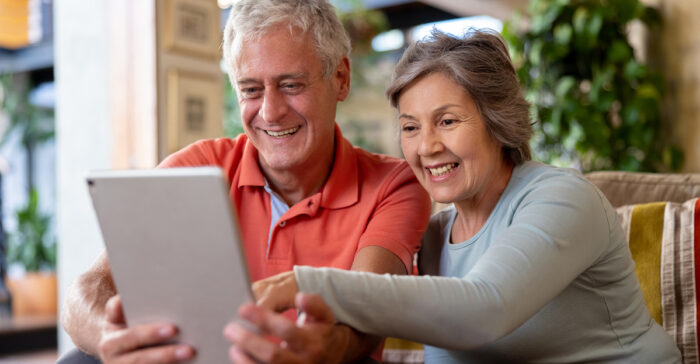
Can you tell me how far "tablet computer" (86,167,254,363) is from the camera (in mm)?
890

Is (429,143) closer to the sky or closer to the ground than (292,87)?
closer to the ground

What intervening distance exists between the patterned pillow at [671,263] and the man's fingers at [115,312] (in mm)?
1298

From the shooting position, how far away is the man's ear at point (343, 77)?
1729mm

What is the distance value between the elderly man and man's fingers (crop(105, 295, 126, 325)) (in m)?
0.36

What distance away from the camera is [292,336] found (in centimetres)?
101

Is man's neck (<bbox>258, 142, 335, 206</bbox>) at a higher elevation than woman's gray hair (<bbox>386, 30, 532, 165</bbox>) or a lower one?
lower

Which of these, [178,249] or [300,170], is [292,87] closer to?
[300,170]

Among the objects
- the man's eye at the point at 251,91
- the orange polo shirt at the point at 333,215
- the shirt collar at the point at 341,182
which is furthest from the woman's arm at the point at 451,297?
the man's eye at the point at 251,91

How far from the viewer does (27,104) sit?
7.18 metres

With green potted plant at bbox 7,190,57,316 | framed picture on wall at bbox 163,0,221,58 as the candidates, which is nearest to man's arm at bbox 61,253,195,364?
framed picture on wall at bbox 163,0,221,58

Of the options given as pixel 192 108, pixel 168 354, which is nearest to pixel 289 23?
pixel 168 354

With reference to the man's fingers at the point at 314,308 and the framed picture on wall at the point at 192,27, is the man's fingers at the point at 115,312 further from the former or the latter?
the framed picture on wall at the point at 192,27

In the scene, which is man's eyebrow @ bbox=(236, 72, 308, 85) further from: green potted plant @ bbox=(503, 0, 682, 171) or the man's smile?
green potted plant @ bbox=(503, 0, 682, 171)

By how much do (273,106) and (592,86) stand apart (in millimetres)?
2548
